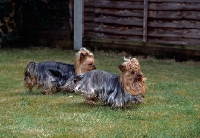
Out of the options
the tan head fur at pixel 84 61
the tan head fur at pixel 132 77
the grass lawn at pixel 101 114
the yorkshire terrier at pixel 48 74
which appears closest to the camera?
the grass lawn at pixel 101 114

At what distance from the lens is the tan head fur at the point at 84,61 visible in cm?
1031

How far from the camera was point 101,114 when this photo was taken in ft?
29.0

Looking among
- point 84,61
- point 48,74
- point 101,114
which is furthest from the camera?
point 48,74

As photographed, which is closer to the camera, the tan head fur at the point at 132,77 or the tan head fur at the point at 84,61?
the tan head fur at the point at 132,77

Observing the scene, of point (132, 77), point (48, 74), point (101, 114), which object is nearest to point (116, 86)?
point (132, 77)

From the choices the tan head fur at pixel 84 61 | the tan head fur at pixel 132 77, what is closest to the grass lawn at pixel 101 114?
the tan head fur at pixel 132 77

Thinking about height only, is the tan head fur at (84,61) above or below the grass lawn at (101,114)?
above

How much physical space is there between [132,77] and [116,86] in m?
0.40

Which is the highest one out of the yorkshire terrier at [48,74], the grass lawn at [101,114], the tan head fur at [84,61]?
the tan head fur at [84,61]

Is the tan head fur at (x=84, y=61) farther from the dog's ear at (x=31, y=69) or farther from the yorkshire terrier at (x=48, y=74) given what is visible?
the dog's ear at (x=31, y=69)

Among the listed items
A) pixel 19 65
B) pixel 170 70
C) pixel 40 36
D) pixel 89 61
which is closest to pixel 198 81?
pixel 170 70

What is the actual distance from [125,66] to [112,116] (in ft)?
2.73

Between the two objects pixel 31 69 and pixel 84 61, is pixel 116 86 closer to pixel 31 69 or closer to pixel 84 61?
pixel 84 61

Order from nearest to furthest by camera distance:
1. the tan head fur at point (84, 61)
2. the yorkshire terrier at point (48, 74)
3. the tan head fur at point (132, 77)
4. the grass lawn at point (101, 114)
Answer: the grass lawn at point (101, 114)
the tan head fur at point (132, 77)
the tan head fur at point (84, 61)
the yorkshire terrier at point (48, 74)
